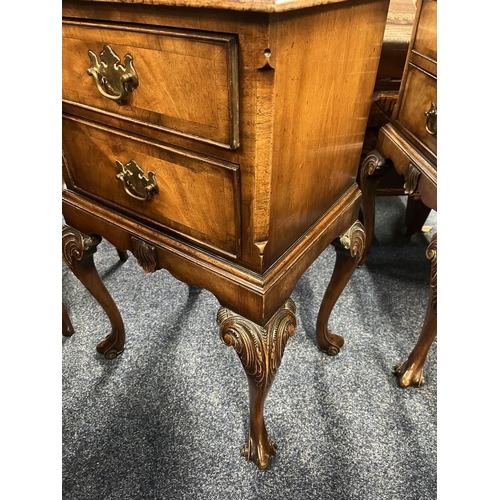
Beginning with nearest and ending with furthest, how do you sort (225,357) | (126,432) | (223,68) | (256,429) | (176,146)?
(223,68) → (176,146) → (256,429) → (126,432) → (225,357)

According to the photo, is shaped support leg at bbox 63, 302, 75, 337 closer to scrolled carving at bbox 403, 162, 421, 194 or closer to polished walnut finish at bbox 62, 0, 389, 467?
polished walnut finish at bbox 62, 0, 389, 467

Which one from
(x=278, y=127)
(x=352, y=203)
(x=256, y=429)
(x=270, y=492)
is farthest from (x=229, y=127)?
(x=270, y=492)

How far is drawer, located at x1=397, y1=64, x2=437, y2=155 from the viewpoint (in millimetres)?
788

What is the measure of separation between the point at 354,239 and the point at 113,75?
549 mm

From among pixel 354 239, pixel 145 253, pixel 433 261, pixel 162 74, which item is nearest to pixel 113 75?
pixel 162 74

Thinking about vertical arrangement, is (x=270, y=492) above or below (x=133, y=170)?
below

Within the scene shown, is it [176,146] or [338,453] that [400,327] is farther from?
[176,146]

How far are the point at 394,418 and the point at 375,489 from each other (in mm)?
174

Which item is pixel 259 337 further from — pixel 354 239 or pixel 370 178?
pixel 370 178

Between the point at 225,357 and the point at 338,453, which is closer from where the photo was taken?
the point at 338,453

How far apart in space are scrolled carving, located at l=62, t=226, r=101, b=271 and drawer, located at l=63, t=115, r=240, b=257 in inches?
4.7

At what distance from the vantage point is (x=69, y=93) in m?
0.63

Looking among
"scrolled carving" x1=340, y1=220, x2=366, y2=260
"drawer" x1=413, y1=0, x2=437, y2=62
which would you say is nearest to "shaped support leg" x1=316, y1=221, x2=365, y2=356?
"scrolled carving" x1=340, y1=220, x2=366, y2=260

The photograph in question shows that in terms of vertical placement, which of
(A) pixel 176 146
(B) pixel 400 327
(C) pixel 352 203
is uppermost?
(A) pixel 176 146
